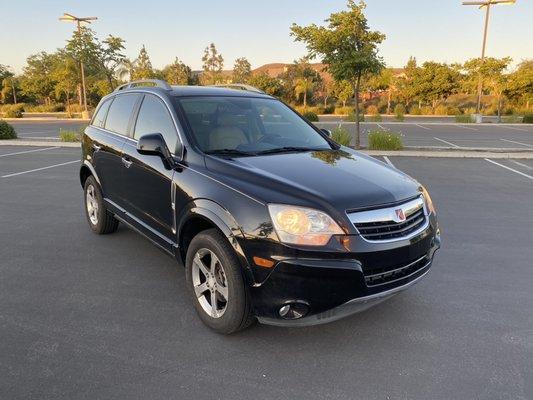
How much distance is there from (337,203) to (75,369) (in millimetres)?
2026

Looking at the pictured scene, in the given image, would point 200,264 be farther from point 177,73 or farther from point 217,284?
point 177,73

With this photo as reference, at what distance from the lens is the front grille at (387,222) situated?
273 cm

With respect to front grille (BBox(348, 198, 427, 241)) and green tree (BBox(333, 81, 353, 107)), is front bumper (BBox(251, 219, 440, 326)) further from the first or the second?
green tree (BBox(333, 81, 353, 107))

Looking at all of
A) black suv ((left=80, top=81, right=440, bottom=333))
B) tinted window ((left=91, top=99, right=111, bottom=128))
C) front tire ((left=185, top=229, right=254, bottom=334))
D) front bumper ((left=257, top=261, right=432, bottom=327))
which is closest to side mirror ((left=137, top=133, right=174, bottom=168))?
black suv ((left=80, top=81, right=440, bottom=333))

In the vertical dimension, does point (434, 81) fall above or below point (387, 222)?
above

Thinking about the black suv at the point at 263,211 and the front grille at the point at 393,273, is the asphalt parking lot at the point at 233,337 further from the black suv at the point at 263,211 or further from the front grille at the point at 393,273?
the front grille at the point at 393,273

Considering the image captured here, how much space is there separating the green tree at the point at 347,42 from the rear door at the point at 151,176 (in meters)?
10.3

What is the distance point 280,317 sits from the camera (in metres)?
2.72

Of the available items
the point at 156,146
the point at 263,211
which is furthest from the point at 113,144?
the point at 263,211

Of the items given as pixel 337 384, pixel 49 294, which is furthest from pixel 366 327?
pixel 49 294

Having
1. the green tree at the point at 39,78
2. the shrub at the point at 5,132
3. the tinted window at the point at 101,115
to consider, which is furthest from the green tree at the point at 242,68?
the tinted window at the point at 101,115

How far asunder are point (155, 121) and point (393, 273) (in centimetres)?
255

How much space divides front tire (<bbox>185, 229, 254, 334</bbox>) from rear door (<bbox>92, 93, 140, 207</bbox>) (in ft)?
5.63

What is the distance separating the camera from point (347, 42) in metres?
13.4
